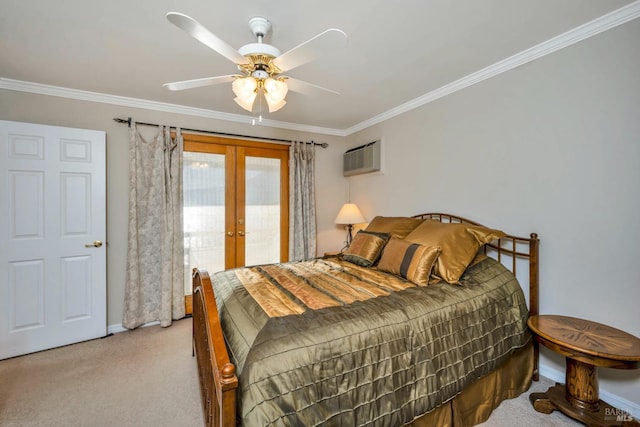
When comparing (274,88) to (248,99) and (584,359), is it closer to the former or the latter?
(248,99)

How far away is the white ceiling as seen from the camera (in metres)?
1.69

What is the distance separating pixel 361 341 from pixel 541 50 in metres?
2.48

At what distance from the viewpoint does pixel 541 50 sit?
2113 millimetres

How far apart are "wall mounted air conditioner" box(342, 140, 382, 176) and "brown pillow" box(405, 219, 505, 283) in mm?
1601

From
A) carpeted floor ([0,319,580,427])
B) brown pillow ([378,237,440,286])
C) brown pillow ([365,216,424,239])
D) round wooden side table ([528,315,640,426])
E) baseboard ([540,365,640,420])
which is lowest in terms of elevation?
carpeted floor ([0,319,580,427])

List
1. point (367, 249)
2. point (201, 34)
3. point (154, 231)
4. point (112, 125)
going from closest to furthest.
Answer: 1. point (201, 34)
2. point (367, 249)
3. point (112, 125)
4. point (154, 231)

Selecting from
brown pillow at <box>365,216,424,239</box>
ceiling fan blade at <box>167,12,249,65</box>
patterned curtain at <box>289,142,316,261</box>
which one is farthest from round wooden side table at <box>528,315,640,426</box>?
patterned curtain at <box>289,142,316,261</box>

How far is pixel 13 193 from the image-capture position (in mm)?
2561

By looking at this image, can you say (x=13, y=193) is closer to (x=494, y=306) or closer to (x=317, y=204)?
(x=317, y=204)

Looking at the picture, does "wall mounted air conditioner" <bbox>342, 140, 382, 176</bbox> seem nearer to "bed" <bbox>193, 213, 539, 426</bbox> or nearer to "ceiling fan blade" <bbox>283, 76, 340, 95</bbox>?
"bed" <bbox>193, 213, 539, 426</bbox>

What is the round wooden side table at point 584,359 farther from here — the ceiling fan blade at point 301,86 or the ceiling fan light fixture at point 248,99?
the ceiling fan light fixture at point 248,99

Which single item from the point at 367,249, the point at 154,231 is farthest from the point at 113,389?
the point at 367,249

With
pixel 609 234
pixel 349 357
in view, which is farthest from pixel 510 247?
pixel 349 357

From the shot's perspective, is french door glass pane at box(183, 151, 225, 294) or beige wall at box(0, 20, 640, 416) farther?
french door glass pane at box(183, 151, 225, 294)
